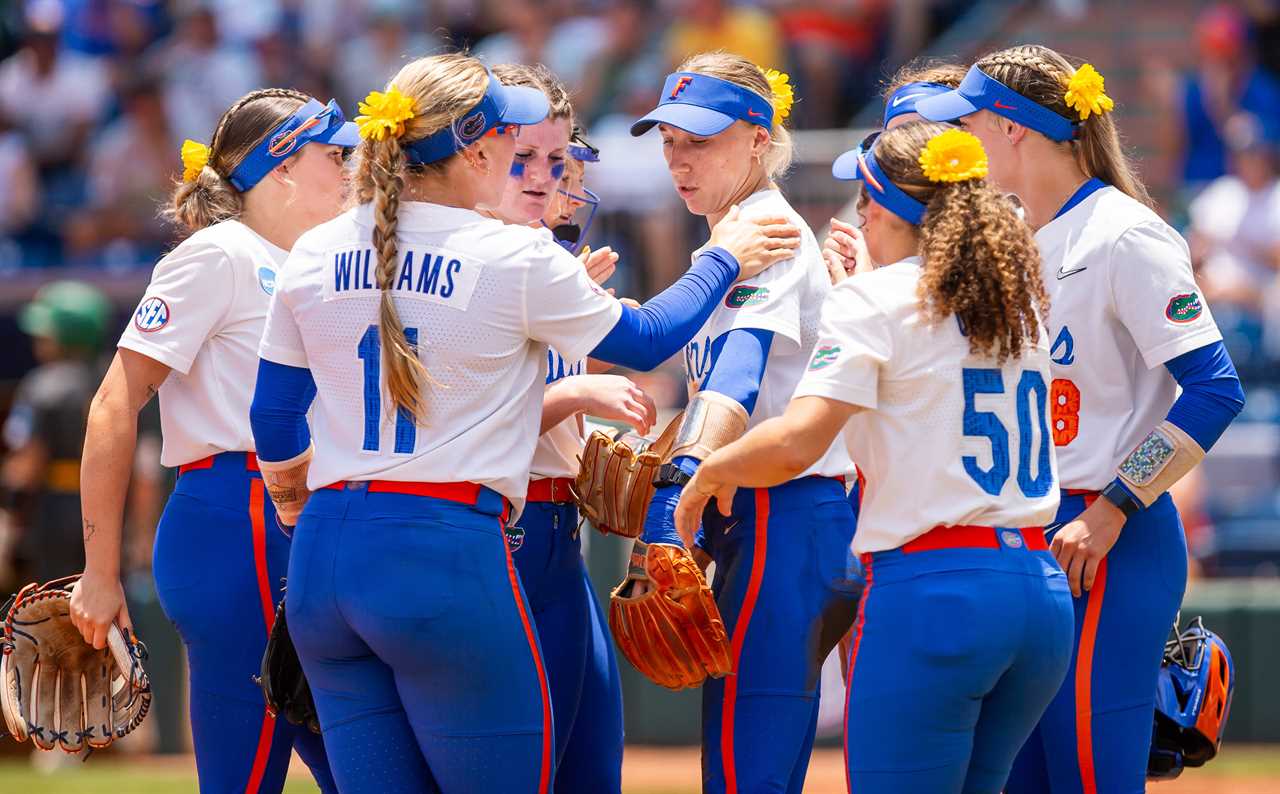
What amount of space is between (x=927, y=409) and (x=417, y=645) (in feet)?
3.69

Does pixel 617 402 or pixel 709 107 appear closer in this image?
pixel 617 402

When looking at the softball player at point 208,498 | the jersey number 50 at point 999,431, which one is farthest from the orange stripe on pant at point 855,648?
the softball player at point 208,498

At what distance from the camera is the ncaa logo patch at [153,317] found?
4.14 metres

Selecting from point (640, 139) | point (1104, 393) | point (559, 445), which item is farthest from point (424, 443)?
point (640, 139)

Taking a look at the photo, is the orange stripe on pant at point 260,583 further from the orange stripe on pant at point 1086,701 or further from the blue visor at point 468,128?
the orange stripe on pant at point 1086,701

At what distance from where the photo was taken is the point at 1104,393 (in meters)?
4.05

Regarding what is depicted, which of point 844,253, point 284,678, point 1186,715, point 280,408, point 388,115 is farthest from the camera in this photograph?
point 844,253

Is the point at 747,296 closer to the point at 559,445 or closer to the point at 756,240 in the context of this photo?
the point at 756,240

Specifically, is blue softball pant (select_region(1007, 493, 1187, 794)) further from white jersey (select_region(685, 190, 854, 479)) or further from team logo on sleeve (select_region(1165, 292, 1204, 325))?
white jersey (select_region(685, 190, 854, 479))

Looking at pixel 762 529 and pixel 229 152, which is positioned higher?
pixel 229 152

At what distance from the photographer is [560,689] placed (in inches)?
170

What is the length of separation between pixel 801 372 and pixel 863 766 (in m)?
1.12

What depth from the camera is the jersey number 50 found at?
11.4ft

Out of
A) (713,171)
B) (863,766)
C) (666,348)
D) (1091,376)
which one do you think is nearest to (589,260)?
(713,171)
